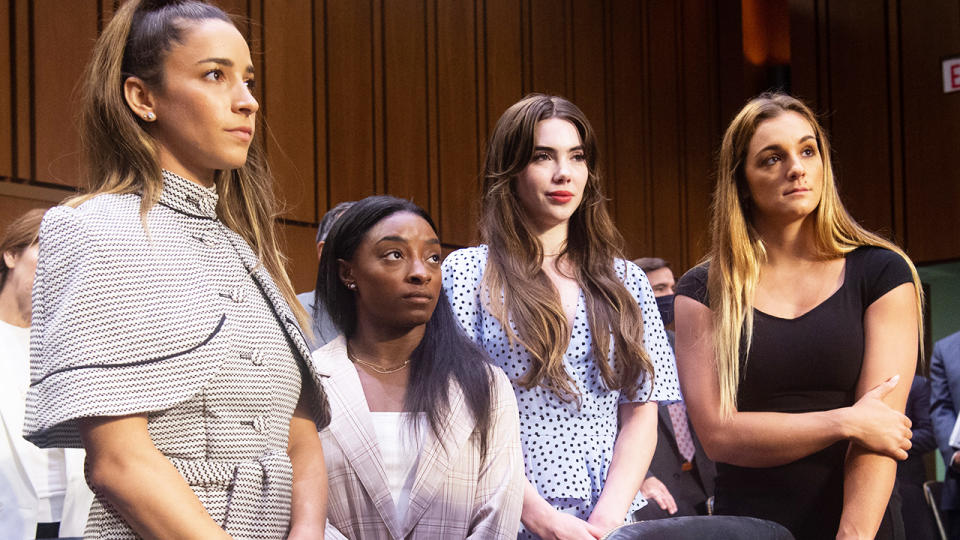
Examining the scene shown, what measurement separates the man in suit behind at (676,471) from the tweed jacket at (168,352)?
2.44 metres

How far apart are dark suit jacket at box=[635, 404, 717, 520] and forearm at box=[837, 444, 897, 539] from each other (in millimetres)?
1949

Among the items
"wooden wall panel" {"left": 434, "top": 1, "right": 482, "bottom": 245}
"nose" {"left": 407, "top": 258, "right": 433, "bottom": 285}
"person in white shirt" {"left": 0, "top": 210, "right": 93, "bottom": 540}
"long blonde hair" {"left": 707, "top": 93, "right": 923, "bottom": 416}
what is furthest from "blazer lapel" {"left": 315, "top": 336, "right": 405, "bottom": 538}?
"wooden wall panel" {"left": 434, "top": 1, "right": 482, "bottom": 245}

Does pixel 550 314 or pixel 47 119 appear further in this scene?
pixel 47 119

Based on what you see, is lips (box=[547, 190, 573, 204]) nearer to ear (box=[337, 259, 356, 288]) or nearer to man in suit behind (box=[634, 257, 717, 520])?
ear (box=[337, 259, 356, 288])

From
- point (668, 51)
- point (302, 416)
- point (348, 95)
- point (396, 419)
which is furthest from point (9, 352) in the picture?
point (668, 51)

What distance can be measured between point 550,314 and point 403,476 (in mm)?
499

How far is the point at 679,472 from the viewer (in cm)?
396

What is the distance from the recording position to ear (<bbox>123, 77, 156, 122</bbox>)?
1394mm

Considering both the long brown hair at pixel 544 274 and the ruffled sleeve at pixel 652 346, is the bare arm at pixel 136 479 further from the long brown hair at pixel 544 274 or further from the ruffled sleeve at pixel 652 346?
the ruffled sleeve at pixel 652 346

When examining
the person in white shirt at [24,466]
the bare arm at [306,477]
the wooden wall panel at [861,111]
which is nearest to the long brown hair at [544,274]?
the bare arm at [306,477]

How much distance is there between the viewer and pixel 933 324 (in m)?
7.12

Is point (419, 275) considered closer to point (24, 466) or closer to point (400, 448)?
point (400, 448)

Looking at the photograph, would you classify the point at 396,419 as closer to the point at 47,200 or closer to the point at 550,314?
the point at 550,314

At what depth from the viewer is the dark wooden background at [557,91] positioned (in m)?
3.96
